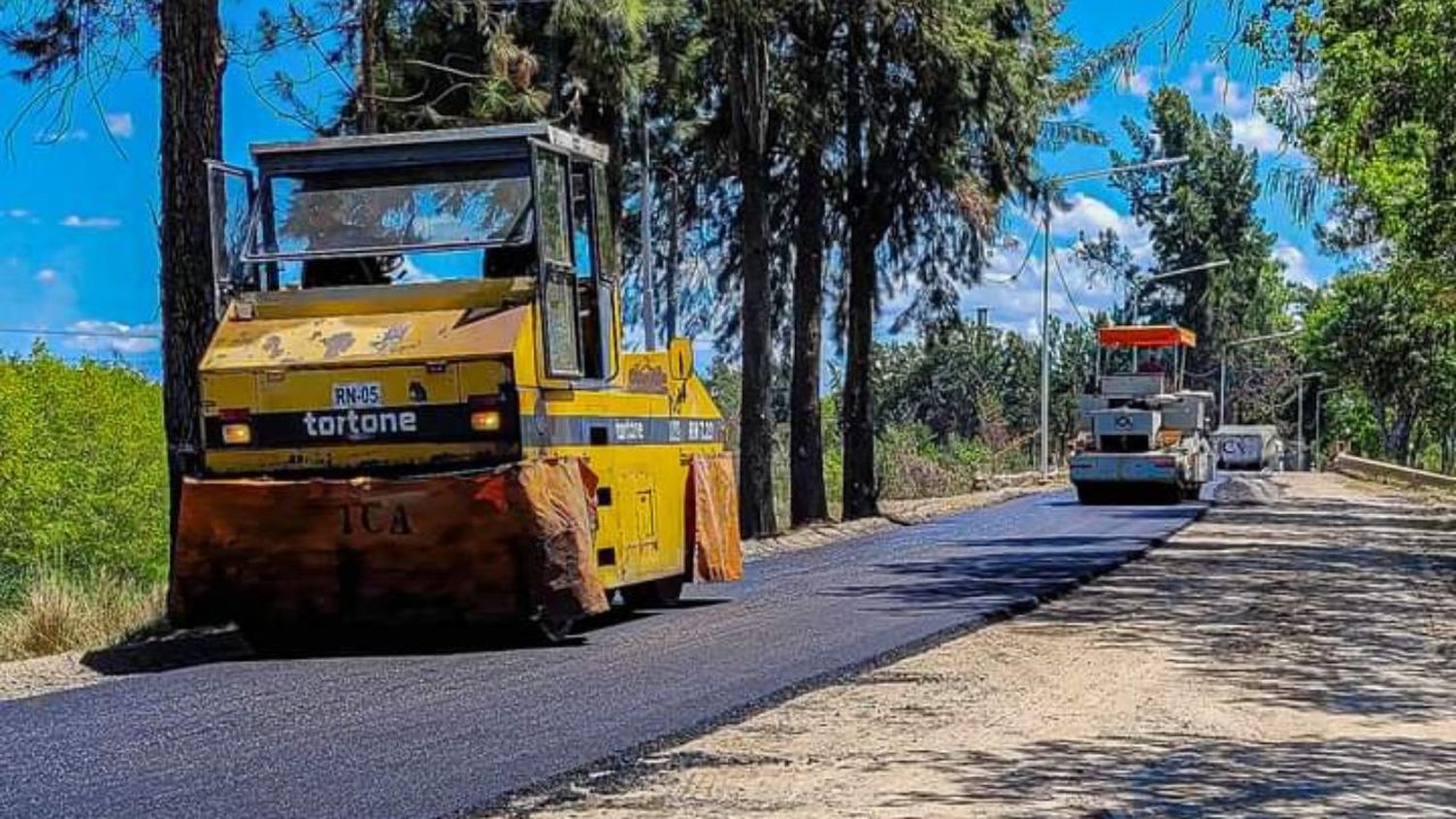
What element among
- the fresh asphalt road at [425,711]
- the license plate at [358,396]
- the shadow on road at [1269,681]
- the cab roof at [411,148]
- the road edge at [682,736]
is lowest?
the shadow on road at [1269,681]

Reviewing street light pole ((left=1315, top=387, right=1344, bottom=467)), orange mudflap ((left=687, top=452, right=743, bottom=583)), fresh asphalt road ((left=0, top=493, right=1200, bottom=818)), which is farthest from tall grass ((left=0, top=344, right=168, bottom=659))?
street light pole ((left=1315, top=387, right=1344, bottom=467))

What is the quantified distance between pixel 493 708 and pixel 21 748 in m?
2.31

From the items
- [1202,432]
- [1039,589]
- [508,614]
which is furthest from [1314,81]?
[1202,432]

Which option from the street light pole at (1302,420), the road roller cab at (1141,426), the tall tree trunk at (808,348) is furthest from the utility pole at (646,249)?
the street light pole at (1302,420)

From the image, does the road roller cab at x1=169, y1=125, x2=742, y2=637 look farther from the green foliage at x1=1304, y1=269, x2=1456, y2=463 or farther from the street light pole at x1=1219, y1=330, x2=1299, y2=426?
the street light pole at x1=1219, y1=330, x2=1299, y2=426

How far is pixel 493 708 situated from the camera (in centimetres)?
934

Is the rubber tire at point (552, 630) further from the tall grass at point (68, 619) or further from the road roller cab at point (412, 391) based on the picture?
the tall grass at point (68, 619)

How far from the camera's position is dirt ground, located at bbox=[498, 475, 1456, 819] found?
7.11m

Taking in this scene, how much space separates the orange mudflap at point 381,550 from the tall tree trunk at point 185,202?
7.37 ft

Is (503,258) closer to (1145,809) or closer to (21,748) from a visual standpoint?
(21,748)

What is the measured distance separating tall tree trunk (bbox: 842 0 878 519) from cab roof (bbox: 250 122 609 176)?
1456 cm

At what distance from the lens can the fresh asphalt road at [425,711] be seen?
7.35 m

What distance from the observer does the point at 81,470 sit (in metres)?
22.9

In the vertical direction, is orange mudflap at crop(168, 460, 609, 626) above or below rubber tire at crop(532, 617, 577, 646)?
above
